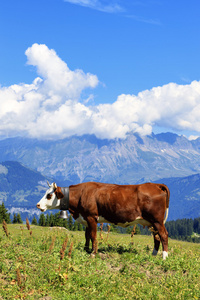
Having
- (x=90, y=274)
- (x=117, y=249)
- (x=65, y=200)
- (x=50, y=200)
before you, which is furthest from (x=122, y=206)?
(x=90, y=274)

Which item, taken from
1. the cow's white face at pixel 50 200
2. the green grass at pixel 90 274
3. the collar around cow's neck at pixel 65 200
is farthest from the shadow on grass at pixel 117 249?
the cow's white face at pixel 50 200

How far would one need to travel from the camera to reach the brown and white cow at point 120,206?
13.4 m

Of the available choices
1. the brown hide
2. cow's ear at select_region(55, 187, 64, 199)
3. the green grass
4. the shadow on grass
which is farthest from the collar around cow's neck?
the shadow on grass

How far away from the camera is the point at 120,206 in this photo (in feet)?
43.9

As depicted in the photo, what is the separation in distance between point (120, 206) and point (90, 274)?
352cm

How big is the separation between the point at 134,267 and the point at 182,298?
3227mm

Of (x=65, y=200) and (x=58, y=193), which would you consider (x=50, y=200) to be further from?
(x=65, y=200)

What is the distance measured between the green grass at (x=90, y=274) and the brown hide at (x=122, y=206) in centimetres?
133

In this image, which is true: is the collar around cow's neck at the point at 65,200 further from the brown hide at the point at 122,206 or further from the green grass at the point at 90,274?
the green grass at the point at 90,274

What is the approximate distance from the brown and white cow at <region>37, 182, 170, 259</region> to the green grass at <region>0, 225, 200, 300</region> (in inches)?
47.7

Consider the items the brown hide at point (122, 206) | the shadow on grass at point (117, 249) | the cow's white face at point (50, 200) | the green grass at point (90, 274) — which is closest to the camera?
the green grass at point (90, 274)

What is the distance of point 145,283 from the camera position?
10469 mm

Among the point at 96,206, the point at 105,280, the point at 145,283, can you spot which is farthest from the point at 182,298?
the point at 96,206

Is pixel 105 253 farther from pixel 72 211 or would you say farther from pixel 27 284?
pixel 27 284
